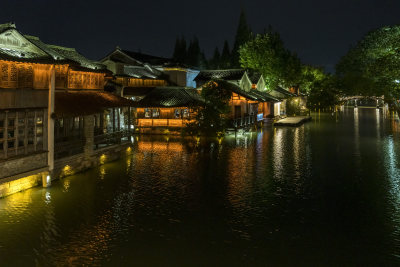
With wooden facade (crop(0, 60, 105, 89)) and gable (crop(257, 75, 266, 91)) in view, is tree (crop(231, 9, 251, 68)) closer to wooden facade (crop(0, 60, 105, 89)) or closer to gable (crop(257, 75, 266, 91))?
gable (crop(257, 75, 266, 91))

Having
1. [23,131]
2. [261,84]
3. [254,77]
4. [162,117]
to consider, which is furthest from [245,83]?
[23,131]

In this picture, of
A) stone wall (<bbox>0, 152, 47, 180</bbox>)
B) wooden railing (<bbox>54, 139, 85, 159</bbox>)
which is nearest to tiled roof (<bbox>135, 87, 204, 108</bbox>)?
wooden railing (<bbox>54, 139, 85, 159</bbox>)

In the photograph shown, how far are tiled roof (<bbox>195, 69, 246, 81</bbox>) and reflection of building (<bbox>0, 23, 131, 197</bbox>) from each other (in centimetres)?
3517

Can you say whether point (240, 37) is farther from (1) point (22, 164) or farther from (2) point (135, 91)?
(1) point (22, 164)

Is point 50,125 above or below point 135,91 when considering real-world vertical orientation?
below

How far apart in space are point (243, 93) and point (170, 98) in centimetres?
1053

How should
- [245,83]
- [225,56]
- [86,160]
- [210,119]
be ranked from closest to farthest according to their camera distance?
[86,160], [210,119], [245,83], [225,56]

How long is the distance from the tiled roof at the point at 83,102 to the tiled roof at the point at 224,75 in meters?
31.4

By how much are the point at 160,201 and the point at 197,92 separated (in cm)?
3456

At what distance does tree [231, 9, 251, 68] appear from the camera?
311 feet

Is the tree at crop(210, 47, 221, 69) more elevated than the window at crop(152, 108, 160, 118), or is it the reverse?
the tree at crop(210, 47, 221, 69)

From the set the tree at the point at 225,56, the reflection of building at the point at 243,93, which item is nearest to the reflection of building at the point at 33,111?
the reflection of building at the point at 243,93

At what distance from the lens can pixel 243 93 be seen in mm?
49938

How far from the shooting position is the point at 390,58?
4847 cm
